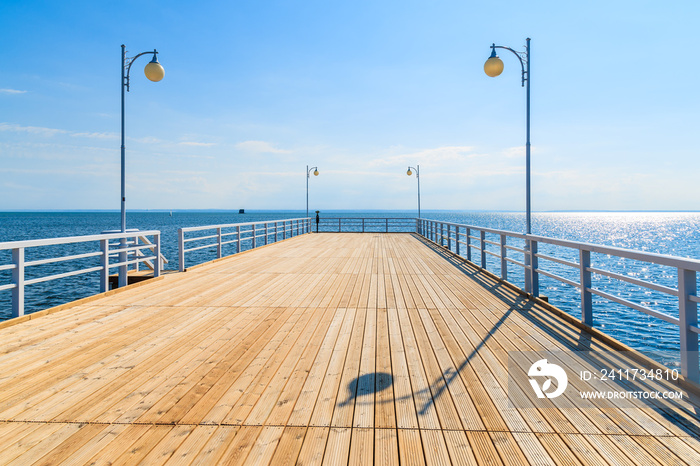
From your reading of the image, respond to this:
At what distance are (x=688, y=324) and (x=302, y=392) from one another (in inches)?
105

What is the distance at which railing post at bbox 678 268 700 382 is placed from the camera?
8.63 ft

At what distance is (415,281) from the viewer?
678cm

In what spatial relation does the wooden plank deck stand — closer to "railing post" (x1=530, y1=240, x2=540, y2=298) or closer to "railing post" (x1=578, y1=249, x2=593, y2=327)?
"railing post" (x1=578, y1=249, x2=593, y2=327)

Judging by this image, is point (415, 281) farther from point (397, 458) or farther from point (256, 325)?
point (397, 458)

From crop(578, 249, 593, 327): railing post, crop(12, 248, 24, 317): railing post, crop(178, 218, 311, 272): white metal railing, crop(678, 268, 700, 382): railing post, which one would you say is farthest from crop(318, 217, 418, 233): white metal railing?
crop(678, 268, 700, 382): railing post

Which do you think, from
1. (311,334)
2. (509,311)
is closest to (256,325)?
(311,334)

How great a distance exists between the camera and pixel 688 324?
8.71ft

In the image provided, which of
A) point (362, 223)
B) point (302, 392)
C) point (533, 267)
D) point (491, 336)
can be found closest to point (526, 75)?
point (533, 267)

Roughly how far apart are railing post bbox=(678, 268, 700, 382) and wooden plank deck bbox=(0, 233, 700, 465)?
189 mm

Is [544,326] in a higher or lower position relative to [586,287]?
lower

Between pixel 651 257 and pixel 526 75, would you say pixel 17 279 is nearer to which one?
pixel 651 257

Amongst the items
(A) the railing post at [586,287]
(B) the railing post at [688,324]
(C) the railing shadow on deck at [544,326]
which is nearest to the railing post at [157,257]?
(C) the railing shadow on deck at [544,326]

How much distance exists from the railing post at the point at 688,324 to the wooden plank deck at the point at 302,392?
0.19 metres

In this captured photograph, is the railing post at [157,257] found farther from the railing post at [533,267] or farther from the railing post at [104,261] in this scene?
the railing post at [533,267]
